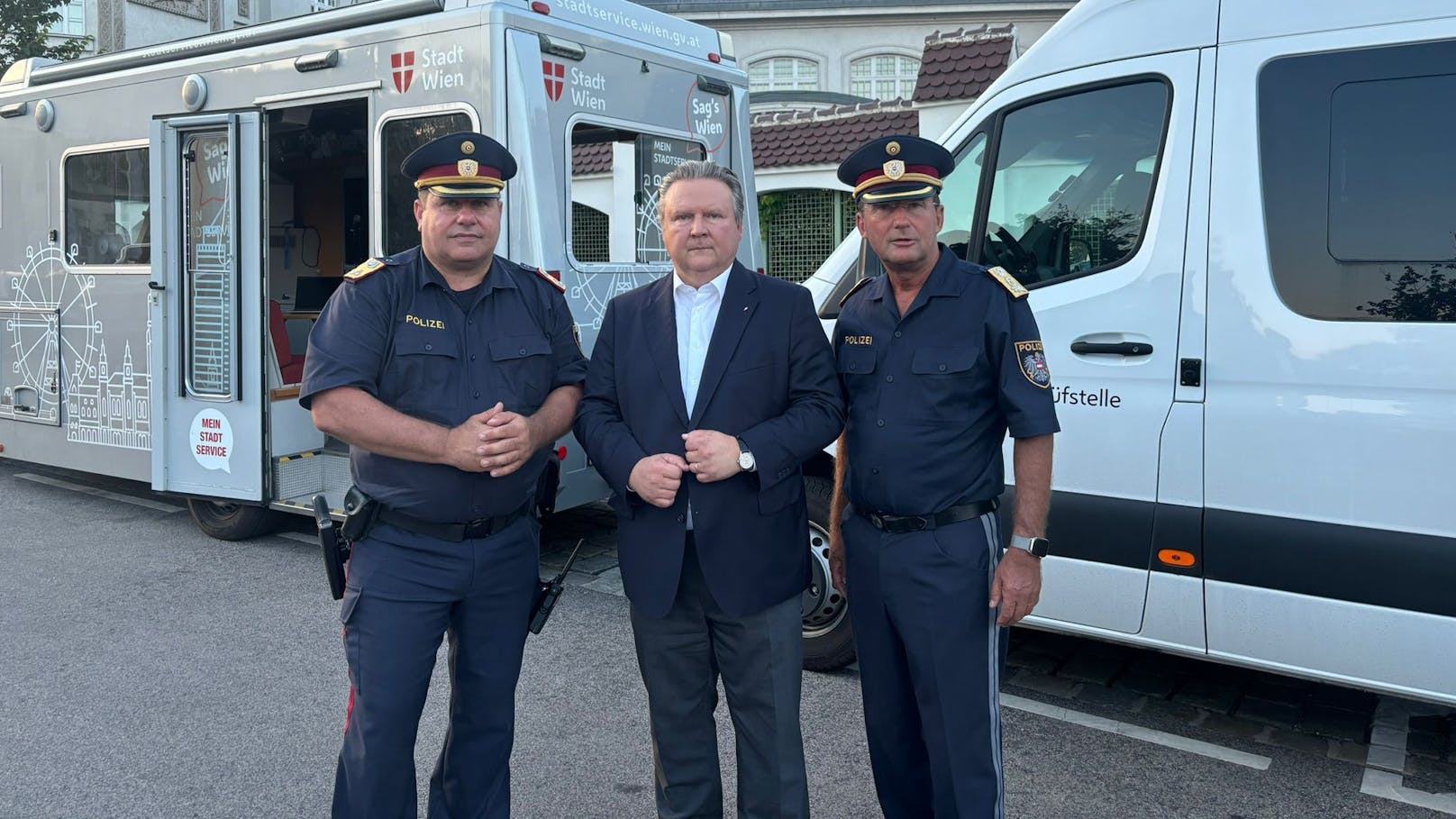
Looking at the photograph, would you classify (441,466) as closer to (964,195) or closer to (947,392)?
(947,392)

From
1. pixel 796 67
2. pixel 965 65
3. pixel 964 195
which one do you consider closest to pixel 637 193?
pixel 964 195

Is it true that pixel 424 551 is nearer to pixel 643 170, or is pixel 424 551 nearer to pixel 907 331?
pixel 907 331

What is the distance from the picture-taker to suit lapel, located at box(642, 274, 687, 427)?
261cm

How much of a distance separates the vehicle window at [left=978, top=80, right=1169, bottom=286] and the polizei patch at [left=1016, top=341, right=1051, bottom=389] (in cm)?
112

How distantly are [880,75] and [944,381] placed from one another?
88.1 feet

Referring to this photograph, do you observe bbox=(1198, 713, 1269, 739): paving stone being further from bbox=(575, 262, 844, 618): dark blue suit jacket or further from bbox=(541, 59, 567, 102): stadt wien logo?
bbox=(541, 59, 567, 102): stadt wien logo

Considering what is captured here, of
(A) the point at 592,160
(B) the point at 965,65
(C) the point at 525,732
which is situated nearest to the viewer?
(C) the point at 525,732

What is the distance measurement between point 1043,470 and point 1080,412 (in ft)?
3.74

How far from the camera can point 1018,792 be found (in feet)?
11.2

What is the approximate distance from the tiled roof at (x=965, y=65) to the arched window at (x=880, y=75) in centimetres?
1646

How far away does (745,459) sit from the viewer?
98.6 inches

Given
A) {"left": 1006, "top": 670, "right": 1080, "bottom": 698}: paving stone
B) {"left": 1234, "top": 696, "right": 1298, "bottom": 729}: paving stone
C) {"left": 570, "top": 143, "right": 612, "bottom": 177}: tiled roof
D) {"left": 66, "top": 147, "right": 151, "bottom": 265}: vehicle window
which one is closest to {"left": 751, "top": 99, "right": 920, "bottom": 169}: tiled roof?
{"left": 570, "top": 143, "right": 612, "bottom": 177}: tiled roof

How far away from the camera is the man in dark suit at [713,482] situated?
258 centimetres

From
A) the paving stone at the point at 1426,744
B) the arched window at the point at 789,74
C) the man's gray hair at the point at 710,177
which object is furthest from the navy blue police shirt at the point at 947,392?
the arched window at the point at 789,74
